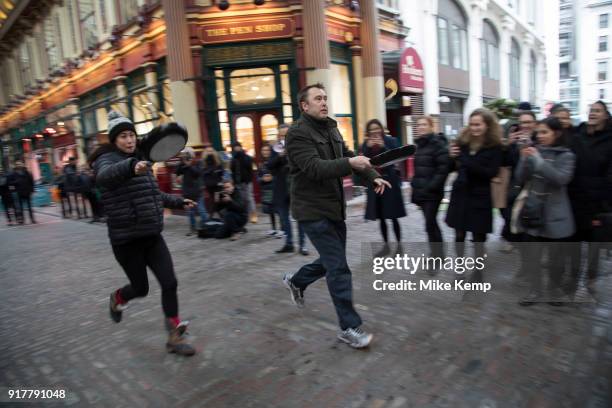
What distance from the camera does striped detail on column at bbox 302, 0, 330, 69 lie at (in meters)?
10.7

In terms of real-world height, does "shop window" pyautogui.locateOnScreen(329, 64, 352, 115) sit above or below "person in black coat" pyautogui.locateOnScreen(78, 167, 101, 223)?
above

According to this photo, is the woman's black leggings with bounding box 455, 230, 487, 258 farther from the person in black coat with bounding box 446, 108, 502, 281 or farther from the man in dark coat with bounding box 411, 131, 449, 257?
the man in dark coat with bounding box 411, 131, 449, 257

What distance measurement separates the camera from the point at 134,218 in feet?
10.8

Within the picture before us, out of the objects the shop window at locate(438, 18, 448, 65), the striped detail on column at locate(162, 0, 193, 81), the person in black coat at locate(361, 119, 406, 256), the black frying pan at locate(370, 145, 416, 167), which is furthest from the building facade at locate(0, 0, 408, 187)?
the black frying pan at locate(370, 145, 416, 167)

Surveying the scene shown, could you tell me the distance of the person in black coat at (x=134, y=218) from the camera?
3.30m

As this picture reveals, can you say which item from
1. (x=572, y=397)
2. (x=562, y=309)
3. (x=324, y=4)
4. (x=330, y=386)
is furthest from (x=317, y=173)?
(x=324, y=4)

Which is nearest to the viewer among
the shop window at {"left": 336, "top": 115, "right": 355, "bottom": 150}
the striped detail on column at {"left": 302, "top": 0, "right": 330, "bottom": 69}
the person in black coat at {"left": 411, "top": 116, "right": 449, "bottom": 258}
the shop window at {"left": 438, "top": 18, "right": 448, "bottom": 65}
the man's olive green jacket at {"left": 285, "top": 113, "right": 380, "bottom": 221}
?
the man's olive green jacket at {"left": 285, "top": 113, "right": 380, "bottom": 221}

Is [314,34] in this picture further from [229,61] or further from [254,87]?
[229,61]

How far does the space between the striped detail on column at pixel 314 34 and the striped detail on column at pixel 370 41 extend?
7.23ft

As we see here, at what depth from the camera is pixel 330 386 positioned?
117 inches

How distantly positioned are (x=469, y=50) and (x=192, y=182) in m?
15.2

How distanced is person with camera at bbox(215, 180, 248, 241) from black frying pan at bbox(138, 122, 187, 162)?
16.1 feet

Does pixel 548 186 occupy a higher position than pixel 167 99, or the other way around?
pixel 167 99

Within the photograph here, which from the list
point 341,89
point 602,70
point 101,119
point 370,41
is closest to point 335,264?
point 341,89
